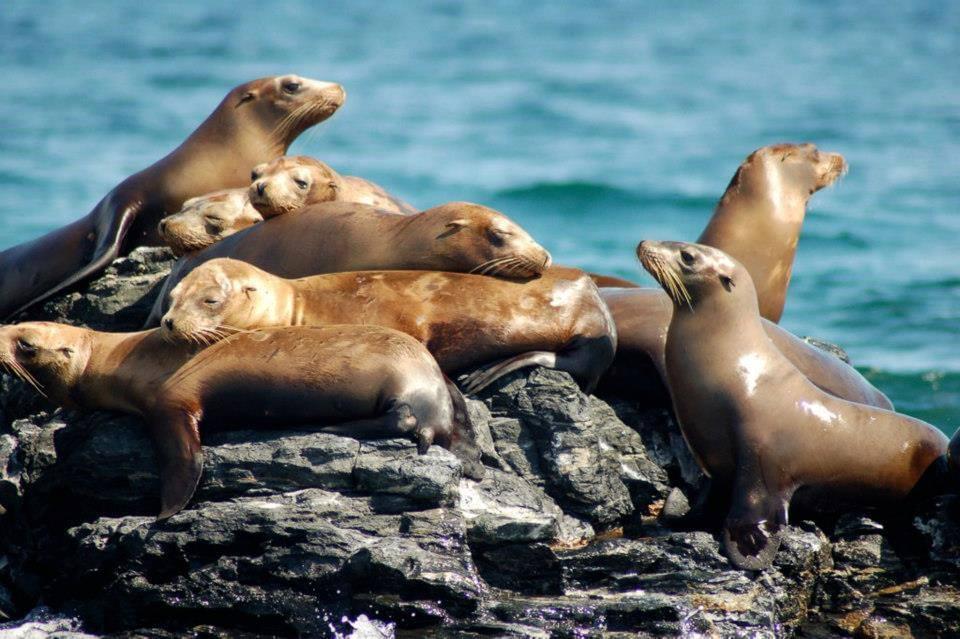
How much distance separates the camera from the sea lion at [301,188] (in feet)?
28.2

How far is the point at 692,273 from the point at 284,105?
3.76m

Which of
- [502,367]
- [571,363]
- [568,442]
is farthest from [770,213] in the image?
[568,442]

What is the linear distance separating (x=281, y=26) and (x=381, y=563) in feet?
108

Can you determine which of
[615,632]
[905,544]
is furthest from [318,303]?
[905,544]

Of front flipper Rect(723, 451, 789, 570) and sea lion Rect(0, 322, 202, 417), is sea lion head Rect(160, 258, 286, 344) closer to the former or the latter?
sea lion Rect(0, 322, 202, 417)

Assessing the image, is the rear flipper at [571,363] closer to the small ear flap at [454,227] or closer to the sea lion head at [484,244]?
the sea lion head at [484,244]

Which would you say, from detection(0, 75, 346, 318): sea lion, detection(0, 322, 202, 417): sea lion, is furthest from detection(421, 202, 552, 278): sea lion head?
detection(0, 75, 346, 318): sea lion

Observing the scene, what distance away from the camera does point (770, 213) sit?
10.1m

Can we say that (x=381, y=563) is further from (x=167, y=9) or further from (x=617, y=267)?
(x=167, y=9)

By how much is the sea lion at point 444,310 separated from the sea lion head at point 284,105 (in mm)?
2731

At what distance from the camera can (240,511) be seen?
21.0ft

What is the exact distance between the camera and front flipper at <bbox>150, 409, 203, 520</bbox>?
6.55 metres

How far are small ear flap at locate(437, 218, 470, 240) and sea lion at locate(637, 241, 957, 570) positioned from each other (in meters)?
1.01

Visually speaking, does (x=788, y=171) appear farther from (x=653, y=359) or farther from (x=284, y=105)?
(x=284, y=105)
